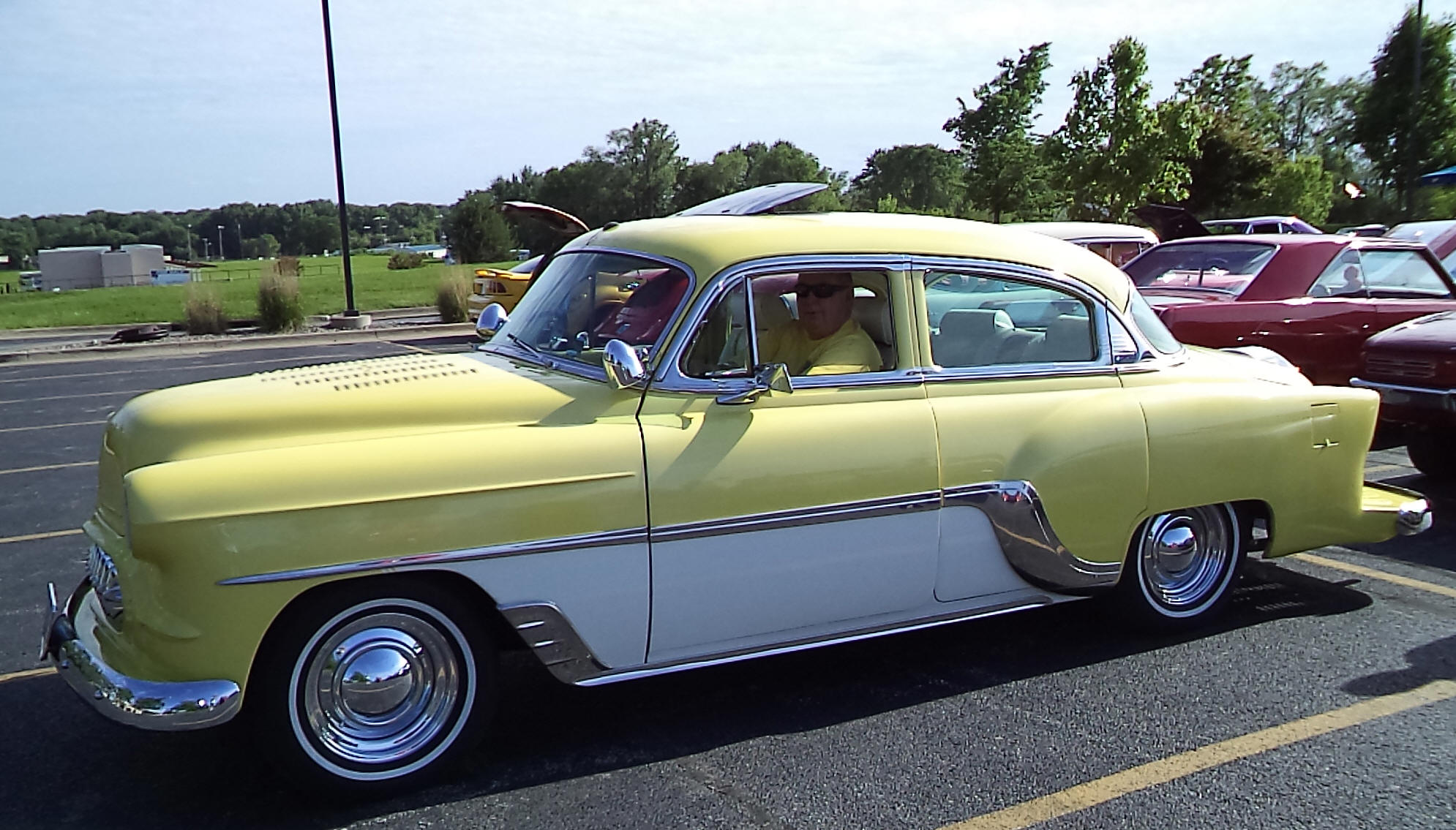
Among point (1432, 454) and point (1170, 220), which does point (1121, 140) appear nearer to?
point (1170, 220)

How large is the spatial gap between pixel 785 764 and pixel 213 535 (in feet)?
6.00

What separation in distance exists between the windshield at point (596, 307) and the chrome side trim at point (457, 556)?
653mm

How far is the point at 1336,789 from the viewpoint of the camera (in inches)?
130

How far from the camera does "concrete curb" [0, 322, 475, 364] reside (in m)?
17.5

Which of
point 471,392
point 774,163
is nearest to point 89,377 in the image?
point 471,392

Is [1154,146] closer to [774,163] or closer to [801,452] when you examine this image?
[801,452]

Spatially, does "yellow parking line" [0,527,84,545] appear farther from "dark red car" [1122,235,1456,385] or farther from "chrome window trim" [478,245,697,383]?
"dark red car" [1122,235,1456,385]

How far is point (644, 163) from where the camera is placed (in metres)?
55.2

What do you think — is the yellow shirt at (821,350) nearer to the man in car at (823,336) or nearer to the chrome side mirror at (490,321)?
the man in car at (823,336)

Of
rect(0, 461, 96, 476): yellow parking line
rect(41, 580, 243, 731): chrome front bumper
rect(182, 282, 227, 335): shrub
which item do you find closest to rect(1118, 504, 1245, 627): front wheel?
rect(41, 580, 243, 731): chrome front bumper

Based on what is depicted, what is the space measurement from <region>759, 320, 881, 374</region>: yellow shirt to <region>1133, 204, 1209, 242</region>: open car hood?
50.9 feet

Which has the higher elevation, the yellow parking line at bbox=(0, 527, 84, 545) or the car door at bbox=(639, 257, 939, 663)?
the car door at bbox=(639, 257, 939, 663)

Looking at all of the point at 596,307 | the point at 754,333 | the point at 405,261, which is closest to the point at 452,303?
the point at 596,307

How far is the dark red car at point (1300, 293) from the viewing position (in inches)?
314
